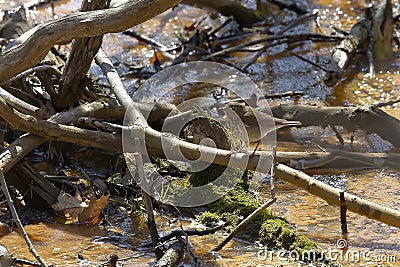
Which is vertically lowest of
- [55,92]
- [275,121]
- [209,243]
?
[209,243]

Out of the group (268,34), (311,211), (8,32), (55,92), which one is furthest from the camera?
(268,34)

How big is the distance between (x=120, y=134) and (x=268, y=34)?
10.5 feet

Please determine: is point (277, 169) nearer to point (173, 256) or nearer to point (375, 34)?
point (173, 256)

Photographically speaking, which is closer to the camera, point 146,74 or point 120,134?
point 120,134

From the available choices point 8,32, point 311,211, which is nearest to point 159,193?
point 311,211

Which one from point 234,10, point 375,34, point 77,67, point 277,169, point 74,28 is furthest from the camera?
point 234,10

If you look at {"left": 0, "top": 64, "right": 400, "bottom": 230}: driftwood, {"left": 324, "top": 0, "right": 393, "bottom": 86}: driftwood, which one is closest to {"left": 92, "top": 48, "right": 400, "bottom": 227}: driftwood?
{"left": 0, "top": 64, "right": 400, "bottom": 230}: driftwood

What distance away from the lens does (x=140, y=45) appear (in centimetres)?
654

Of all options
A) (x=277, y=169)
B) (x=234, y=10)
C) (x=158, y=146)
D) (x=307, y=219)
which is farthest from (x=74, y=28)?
(x=234, y=10)

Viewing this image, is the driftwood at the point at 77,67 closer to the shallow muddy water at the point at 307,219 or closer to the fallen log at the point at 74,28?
the fallen log at the point at 74,28

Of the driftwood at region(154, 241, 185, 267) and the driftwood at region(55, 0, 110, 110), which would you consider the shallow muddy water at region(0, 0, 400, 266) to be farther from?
the driftwood at region(55, 0, 110, 110)

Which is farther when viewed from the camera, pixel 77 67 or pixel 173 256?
pixel 77 67

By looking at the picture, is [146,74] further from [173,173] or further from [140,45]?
[173,173]

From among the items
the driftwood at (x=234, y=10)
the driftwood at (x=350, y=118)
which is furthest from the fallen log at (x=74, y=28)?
the driftwood at (x=234, y=10)
